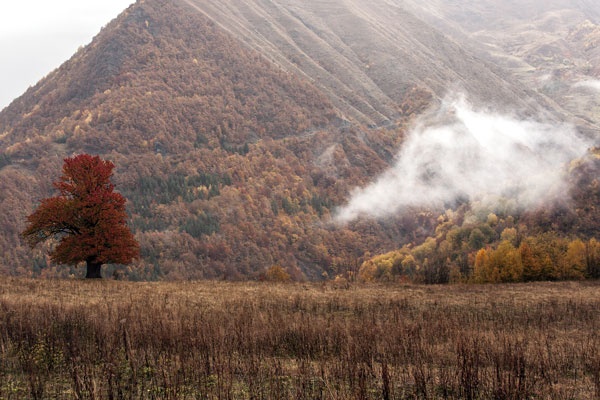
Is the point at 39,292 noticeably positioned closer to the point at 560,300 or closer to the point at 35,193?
the point at 560,300

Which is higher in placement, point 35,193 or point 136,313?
point 136,313

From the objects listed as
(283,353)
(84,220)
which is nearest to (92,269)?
(84,220)

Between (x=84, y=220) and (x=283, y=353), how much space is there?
28.4 metres

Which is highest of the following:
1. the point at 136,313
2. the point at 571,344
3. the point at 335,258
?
the point at 136,313

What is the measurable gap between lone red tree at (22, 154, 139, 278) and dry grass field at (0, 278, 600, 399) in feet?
40.2

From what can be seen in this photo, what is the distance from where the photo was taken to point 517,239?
103688mm

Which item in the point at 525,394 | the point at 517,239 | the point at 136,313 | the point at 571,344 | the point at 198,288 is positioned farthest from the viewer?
the point at 517,239

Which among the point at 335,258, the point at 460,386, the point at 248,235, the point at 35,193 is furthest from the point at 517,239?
the point at 35,193

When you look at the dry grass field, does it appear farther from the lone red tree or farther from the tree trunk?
the tree trunk

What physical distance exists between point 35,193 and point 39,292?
172315 millimetres

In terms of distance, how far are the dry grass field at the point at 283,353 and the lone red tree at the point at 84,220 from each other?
40.2 ft

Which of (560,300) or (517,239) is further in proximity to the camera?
(517,239)

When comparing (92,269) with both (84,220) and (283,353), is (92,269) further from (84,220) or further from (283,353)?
(283,353)

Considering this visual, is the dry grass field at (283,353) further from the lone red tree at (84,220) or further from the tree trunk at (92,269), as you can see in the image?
the tree trunk at (92,269)
